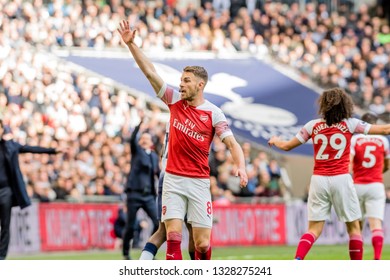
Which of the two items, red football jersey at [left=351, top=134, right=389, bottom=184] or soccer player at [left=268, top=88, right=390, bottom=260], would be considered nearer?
soccer player at [left=268, top=88, right=390, bottom=260]

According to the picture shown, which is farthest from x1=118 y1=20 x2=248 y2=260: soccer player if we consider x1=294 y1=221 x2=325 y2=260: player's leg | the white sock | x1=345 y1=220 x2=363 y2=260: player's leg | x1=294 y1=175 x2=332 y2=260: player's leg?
x1=345 y1=220 x2=363 y2=260: player's leg

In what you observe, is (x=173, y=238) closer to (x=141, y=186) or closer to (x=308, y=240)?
(x=308, y=240)

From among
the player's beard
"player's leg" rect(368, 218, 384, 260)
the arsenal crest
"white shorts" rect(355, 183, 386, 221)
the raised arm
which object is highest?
the raised arm

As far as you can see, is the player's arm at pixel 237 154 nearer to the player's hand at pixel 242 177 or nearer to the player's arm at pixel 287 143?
the player's hand at pixel 242 177

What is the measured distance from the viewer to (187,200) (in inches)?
511

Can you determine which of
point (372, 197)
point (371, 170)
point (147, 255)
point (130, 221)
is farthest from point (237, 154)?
point (130, 221)

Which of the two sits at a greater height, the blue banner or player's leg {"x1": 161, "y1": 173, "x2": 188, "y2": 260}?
the blue banner

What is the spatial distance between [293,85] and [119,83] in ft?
13.3

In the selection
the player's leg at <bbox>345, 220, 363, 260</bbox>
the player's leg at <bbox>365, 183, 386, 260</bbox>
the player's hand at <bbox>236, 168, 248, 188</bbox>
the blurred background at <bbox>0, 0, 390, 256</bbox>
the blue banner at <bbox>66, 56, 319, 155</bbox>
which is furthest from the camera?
the blurred background at <bbox>0, 0, 390, 256</bbox>

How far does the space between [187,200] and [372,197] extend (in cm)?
451

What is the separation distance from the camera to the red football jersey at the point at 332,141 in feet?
46.9

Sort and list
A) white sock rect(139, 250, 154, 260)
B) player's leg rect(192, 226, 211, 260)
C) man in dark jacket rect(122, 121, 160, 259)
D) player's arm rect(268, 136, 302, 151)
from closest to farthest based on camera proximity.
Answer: player's leg rect(192, 226, 211, 260), white sock rect(139, 250, 154, 260), player's arm rect(268, 136, 302, 151), man in dark jacket rect(122, 121, 160, 259)

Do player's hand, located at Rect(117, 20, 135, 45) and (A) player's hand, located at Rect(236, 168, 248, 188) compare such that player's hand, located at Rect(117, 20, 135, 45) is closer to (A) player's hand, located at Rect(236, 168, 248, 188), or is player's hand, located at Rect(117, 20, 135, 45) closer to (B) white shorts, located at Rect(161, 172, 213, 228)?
(B) white shorts, located at Rect(161, 172, 213, 228)

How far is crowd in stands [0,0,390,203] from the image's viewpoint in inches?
1108
